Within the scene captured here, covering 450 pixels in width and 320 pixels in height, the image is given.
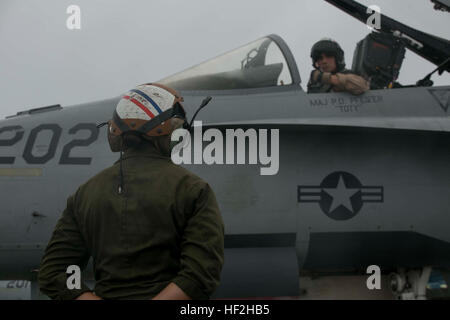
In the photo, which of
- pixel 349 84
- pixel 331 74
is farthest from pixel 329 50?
pixel 349 84

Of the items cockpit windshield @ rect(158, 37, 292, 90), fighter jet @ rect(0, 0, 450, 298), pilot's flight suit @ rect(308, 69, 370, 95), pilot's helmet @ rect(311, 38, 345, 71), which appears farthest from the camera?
pilot's helmet @ rect(311, 38, 345, 71)

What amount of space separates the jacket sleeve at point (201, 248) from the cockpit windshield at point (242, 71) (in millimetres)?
2691

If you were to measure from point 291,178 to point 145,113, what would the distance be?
2.20 metres

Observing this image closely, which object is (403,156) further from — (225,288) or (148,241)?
(148,241)

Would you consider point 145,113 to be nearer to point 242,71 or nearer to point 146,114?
point 146,114

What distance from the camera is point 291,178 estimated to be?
3.74 metres

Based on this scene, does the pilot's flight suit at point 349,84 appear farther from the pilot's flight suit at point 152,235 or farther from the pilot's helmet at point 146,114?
the pilot's flight suit at point 152,235

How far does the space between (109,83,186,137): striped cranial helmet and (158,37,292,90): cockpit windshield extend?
246 centimetres

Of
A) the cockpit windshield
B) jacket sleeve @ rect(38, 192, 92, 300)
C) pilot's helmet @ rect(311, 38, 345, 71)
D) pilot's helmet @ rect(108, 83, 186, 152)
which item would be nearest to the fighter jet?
the cockpit windshield

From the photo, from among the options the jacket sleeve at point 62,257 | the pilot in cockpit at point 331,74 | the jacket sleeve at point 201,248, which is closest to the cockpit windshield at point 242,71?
the pilot in cockpit at point 331,74

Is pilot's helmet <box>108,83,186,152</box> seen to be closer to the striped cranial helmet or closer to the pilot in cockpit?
the striped cranial helmet

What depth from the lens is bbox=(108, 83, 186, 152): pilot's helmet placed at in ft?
5.71
